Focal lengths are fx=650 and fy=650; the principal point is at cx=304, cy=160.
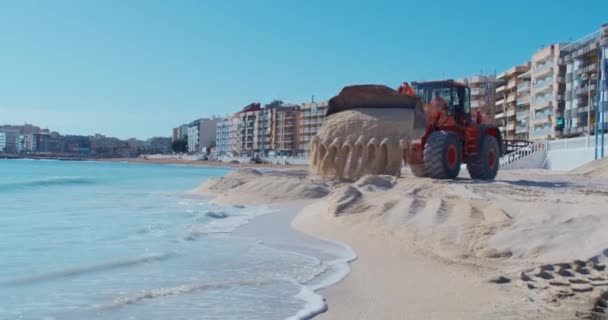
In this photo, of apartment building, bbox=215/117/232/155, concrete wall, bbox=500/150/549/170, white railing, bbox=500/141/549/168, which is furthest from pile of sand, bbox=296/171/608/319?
apartment building, bbox=215/117/232/155

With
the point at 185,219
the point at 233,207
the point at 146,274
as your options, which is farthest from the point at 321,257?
the point at 233,207

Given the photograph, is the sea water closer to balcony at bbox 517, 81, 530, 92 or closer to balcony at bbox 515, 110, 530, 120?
balcony at bbox 515, 110, 530, 120

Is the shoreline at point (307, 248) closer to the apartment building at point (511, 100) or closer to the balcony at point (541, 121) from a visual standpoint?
the balcony at point (541, 121)

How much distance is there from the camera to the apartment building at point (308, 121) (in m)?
119

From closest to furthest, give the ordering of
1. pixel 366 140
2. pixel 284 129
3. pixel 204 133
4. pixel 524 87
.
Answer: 1. pixel 366 140
2. pixel 524 87
3. pixel 284 129
4. pixel 204 133

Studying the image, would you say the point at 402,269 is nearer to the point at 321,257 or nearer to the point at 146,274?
the point at 321,257

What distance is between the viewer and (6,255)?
7117mm

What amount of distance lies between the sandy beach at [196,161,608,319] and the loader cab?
300 inches

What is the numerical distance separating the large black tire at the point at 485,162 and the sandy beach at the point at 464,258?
7865 mm

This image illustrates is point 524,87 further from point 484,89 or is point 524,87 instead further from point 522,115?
point 484,89

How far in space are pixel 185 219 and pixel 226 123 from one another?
140318mm

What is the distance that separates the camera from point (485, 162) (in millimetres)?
17828

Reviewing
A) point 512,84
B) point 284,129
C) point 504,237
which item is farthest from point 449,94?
point 284,129

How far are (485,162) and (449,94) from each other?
2.12m
